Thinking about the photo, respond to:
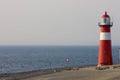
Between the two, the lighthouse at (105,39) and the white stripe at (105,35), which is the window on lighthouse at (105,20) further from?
the white stripe at (105,35)

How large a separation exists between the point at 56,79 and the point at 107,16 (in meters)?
10.8

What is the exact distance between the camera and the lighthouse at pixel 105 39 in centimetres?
4031

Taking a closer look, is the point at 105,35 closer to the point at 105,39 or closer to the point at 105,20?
the point at 105,39

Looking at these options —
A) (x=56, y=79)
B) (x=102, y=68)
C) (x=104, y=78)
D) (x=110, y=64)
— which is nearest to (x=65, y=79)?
(x=56, y=79)

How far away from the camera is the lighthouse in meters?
40.3

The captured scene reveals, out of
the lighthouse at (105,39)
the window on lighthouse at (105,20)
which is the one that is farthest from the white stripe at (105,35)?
the window on lighthouse at (105,20)

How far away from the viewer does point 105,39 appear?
132 feet

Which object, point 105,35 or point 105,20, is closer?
point 105,35

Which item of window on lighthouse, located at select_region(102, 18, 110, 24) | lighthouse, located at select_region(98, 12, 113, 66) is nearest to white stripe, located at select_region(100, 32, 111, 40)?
lighthouse, located at select_region(98, 12, 113, 66)

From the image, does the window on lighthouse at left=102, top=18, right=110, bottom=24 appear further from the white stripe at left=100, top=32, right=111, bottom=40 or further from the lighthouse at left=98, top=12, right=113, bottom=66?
the white stripe at left=100, top=32, right=111, bottom=40

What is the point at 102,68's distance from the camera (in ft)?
127

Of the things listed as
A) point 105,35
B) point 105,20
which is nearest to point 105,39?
point 105,35

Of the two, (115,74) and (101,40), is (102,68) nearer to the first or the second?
(101,40)

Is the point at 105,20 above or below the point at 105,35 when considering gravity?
above
